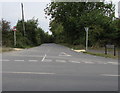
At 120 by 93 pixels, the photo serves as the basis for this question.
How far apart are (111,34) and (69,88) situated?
34.5 m

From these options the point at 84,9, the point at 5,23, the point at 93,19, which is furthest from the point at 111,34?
the point at 5,23

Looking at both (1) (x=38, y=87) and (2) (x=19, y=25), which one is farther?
(2) (x=19, y=25)

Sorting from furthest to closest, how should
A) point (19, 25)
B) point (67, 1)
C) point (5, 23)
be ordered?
point (19, 25) → point (67, 1) → point (5, 23)

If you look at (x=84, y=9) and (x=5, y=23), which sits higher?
(x=84, y=9)

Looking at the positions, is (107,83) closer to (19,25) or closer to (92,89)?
(92,89)

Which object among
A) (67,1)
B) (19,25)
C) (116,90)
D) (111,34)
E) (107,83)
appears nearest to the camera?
(116,90)

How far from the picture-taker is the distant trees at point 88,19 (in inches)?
1690

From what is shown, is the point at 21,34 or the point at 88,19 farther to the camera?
the point at 21,34

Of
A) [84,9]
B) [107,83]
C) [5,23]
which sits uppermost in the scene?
[84,9]

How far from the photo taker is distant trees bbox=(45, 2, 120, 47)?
141 ft

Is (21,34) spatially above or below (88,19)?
below

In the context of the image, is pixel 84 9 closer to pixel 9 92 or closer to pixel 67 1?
pixel 67 1

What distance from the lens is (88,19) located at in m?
46.4

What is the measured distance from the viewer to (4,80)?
26.5 feet
